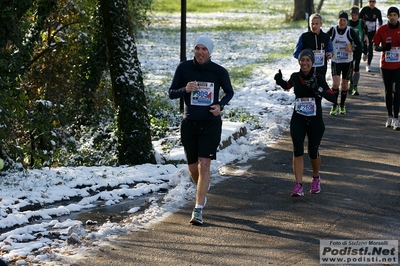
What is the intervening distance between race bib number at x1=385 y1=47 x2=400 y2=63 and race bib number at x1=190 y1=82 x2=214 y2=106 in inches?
227

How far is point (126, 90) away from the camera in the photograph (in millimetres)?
11992

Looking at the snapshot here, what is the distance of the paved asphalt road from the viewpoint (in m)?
7.29

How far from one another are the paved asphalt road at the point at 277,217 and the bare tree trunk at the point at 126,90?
5.19ft

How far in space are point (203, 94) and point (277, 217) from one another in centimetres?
155

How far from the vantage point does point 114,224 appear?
27.0ft

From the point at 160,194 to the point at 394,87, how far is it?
563 cm

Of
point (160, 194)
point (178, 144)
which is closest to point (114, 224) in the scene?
point (160, 194)

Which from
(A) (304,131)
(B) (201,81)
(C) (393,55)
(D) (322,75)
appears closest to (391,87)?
(C) (393,55)

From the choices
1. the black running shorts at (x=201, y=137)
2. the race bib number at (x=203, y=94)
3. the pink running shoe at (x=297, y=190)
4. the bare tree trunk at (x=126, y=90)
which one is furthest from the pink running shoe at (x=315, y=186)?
the bare tree trunk at (x=126, y=90)

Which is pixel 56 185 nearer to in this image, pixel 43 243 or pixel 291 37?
pixel 43 243

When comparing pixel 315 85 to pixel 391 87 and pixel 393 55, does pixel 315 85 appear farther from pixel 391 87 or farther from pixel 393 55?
pixel 391 87

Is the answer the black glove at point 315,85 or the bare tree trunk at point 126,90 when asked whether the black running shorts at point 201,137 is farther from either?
the bare tree trunk at point 126,90

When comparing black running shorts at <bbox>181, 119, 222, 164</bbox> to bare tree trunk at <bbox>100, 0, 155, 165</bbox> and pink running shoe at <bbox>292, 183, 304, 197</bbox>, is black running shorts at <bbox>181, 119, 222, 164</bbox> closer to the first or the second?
pink running shoe at <bbox>292, 183, 304, 197</bbox>

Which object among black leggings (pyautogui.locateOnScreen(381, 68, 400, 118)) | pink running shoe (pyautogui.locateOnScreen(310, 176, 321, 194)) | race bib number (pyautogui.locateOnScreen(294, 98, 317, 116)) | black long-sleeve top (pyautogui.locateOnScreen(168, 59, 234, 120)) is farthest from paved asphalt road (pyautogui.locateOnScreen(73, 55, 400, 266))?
black leggings (pyautogui.locateOnScreen(381, 68, 400, 118))
